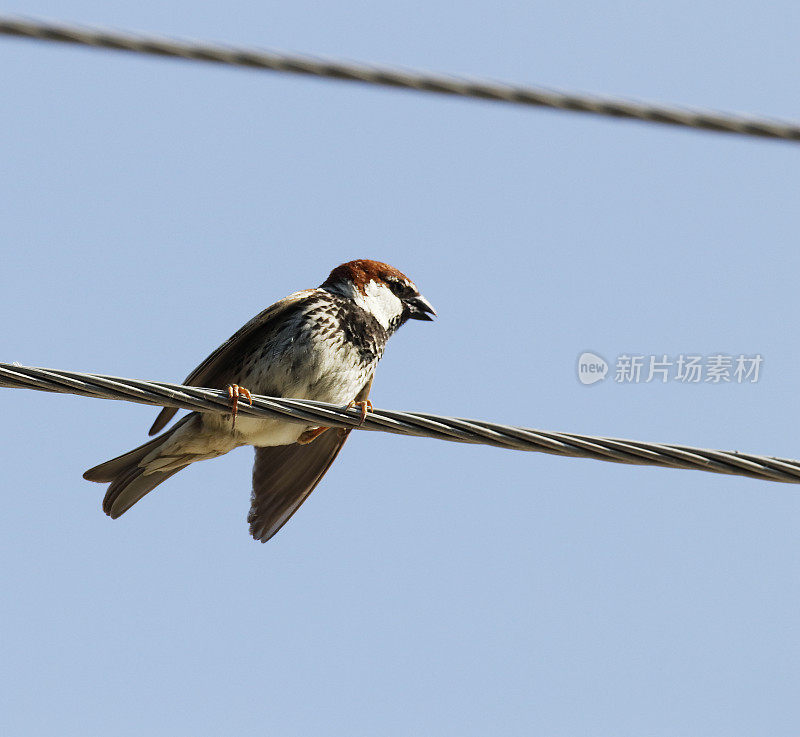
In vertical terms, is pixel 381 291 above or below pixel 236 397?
above

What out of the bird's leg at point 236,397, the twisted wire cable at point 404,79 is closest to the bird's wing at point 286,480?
the bird's leg at point 236,397

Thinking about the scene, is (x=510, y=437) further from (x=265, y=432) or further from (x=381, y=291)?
(x=381, y=291)

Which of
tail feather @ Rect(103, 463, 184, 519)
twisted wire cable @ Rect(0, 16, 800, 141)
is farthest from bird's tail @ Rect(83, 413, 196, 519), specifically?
twisted wire cable @ Rect(0, 16, 800, 141)

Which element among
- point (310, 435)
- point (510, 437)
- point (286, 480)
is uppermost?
point (310, 435)

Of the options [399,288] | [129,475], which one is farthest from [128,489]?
[399,288]

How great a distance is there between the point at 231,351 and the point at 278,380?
1.33 ft

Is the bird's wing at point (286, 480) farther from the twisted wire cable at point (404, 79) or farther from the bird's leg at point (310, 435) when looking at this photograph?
the twisted wire cable at point (404, 79)

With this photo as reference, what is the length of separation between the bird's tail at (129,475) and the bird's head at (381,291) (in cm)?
110

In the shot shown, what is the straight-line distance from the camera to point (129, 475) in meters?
5.83

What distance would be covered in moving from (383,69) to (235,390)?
73.1 inches

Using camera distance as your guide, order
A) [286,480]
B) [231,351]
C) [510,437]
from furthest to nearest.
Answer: [286,480], [231,351], [510,437]

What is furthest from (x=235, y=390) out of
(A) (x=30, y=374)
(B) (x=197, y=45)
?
(B) (x=197, y=45)

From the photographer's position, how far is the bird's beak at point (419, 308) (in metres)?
6.57

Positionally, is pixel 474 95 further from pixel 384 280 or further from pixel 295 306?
pixel 384 280
